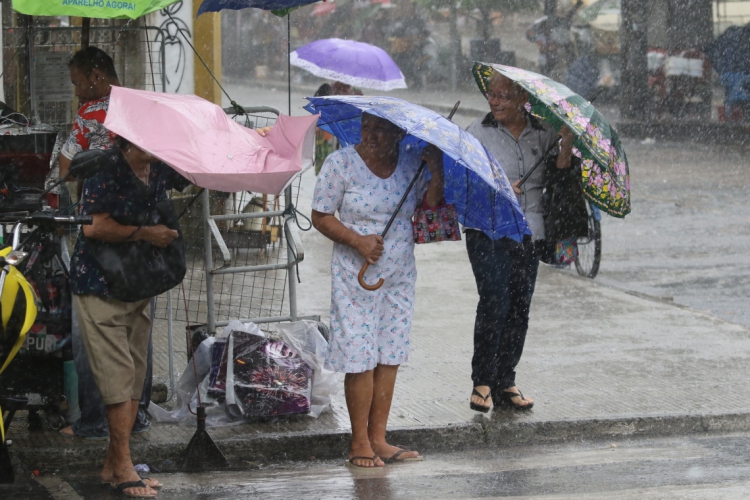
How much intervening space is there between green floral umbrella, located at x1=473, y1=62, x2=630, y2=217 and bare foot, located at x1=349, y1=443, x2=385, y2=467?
70.8 inches

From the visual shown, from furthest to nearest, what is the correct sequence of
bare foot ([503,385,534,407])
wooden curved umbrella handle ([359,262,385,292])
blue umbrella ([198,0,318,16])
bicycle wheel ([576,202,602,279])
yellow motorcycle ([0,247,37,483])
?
bicycle wheel ([576,202,602,279]) → bare foot ([503,385,534,407]) → blue umbrella ([198,0,318,16]) → wooden curved umbrella handle ([359,262,385,292]) → yellow motorcycle ([0,247,37,483])

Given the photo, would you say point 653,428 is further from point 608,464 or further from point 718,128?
point 718,128

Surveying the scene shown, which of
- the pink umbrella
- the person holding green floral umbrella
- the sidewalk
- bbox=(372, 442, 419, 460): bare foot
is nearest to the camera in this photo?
the pink umbrella

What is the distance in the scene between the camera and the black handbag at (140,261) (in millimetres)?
4945

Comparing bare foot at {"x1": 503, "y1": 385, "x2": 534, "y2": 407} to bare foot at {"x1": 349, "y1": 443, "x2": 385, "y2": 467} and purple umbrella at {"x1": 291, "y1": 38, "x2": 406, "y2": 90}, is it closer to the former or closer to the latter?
bare foot at {"x1": 349, "y1": 443, "x2": 385, "y2": 467}

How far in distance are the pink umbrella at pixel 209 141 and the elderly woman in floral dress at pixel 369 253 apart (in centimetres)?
26

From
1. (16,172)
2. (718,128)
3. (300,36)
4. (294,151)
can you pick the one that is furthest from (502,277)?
(300,36)

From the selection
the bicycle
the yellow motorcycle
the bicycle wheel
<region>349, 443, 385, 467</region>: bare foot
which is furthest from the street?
the bicycle wheel

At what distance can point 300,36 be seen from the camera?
40.1 metres

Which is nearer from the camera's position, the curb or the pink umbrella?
the pink umbrella

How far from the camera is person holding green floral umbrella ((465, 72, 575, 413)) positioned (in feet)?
20.0

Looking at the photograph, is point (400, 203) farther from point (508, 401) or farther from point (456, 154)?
point (508, 401)

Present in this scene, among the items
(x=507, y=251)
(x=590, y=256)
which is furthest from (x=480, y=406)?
(x=590, y=256)

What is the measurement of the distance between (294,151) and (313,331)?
151cm
